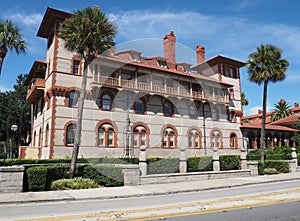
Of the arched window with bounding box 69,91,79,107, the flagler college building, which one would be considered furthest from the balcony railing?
the arched window with bounding box 69,91,79,107

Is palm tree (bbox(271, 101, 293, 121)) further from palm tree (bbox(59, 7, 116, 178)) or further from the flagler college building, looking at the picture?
palm tree (bbox(59, 7, 116, 178))

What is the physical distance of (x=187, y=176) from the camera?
17.1 meters

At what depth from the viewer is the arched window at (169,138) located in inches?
1265

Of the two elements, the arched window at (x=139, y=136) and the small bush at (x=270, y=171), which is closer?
the small bush at (x=270, y=171)

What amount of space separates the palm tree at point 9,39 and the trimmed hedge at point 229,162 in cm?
1859

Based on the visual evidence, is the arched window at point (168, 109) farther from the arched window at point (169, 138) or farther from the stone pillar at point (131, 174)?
the stone pillar at point (131, 174)

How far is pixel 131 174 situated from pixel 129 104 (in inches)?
611

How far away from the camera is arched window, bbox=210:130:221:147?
35.8 metres

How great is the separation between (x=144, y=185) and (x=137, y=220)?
8.44 m

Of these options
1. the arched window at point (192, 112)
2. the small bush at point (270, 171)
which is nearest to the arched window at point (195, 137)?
the arched window at point (192, 112)

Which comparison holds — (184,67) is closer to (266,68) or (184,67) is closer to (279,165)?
(266,68)

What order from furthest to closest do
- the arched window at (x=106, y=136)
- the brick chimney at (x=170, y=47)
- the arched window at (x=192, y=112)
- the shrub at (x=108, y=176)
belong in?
1. the brick chimney at (x=170, y=47)
2. the arched window at (x=192, y=112)
3. the arched window at (x=106, y=136)
4. the shrub at (x=108, y=176)

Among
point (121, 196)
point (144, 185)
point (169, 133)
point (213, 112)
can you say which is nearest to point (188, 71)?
point (213, 112)

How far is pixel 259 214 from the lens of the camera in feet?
23.4
